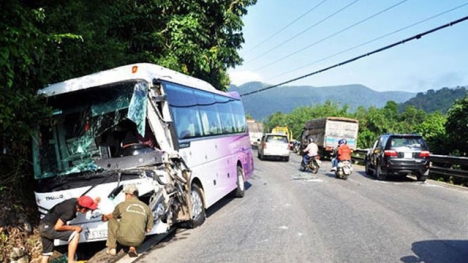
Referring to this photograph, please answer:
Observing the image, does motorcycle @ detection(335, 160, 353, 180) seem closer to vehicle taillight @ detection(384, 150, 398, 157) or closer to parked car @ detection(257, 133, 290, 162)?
vehicle taillight @ detection(384, 150, 398, 157)

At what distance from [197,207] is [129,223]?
2.43 m

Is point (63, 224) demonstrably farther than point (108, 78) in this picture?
No

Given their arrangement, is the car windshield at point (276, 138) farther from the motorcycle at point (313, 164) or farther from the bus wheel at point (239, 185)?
the bus wheel at point (239, 185)

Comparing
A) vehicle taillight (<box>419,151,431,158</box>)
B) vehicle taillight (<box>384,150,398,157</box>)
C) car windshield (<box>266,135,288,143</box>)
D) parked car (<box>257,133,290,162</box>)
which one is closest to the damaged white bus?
vehicle taillight (<box>384,150,398,157</box>)

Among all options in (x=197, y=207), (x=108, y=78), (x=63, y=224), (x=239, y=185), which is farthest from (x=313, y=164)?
(x=63, y=224)

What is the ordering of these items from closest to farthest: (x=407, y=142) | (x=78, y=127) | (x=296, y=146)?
(x=78, y=127), (x=407, y=142), (x=296, y=146)

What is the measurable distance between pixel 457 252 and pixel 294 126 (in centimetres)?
11610

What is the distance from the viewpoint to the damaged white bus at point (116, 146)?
6.62 m

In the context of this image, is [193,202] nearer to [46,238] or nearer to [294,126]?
[46,238]

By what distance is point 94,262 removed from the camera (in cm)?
634

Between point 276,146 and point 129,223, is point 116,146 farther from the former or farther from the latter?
point 276,146

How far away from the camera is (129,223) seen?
6008 mm

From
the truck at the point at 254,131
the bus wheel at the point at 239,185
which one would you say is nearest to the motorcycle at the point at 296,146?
the truck at the point at 254,131

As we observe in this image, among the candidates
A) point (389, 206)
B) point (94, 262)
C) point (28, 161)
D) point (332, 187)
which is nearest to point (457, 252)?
point (389, 206)
